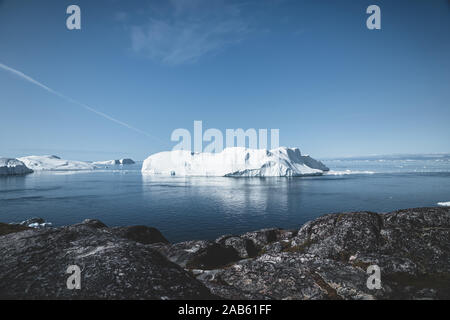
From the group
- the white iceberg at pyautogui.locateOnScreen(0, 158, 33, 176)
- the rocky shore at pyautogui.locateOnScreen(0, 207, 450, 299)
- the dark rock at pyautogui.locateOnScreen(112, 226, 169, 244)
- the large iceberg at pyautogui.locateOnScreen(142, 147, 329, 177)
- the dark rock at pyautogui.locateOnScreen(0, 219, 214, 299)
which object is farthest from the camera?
the white iceberg at pyautogui.locateOnScreen(0, 158, 33, 176)

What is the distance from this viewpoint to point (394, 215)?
13664 millimetres

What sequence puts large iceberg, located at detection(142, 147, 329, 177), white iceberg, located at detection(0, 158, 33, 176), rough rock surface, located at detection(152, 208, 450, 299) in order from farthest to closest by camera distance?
white iceberg, located at detection(0, 158, 33, 176), large iceberg, located at detection(142, 147, 329, 177), rough rock surface, located at detection(152, 208, 450, 299)

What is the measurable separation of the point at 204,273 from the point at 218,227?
2863 centimetres

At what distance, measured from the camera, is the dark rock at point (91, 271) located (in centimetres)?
697

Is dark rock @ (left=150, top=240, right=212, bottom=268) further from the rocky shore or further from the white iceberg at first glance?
the white iceberg

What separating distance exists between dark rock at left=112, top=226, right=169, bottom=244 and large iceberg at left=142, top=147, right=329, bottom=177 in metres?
97.9

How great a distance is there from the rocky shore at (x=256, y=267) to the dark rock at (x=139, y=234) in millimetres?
7921

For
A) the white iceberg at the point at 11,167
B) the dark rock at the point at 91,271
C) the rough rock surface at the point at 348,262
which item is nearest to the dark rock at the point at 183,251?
the rough rock surface at the point at 348,262

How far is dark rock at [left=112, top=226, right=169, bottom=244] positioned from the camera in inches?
765

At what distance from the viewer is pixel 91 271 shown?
7680 millimetres

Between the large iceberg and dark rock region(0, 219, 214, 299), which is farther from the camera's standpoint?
the large iceberg

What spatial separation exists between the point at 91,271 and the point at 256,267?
258 inches

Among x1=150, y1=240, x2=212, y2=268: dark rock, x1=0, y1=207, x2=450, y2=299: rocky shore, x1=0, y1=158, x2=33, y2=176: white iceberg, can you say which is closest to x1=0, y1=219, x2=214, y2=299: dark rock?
x1=0, y1=207, x2=450, y2=299: rocky shore
